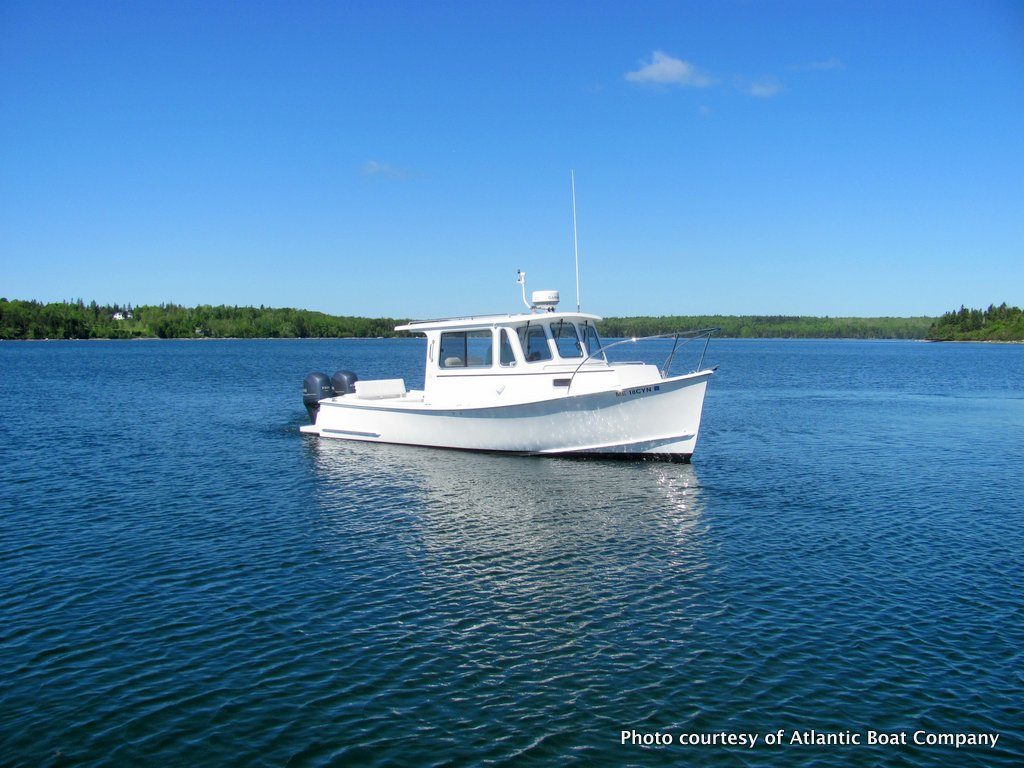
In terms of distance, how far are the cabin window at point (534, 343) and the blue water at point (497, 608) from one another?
3250 millimetres

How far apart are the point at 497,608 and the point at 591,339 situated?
13.9m

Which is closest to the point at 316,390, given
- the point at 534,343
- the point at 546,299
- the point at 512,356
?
the point at 512,356

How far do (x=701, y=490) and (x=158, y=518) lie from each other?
490 inches

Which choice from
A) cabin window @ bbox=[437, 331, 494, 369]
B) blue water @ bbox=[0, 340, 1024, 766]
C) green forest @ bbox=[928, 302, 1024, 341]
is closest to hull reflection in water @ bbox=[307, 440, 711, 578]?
blue water @ bbox=[0, 340, 1024, 766]

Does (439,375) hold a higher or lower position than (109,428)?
higher

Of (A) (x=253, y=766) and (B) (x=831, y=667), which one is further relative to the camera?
(B) (x=831, y=667)

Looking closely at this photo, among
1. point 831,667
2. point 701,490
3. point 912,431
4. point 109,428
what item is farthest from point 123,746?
point 912,431

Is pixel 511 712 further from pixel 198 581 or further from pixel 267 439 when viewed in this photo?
pixel 267 439

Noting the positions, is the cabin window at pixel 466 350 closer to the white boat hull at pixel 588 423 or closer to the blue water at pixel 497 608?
the white boat hull at pixel 588 423

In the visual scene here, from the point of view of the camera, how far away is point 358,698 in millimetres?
8203

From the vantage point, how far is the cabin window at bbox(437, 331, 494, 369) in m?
22.6

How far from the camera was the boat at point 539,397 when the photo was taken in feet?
67.5

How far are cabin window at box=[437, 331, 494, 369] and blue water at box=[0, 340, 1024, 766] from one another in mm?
3059

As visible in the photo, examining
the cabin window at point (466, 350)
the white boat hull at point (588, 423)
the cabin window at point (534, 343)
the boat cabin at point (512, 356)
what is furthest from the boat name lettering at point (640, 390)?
the cabin window at point (466, 350)
